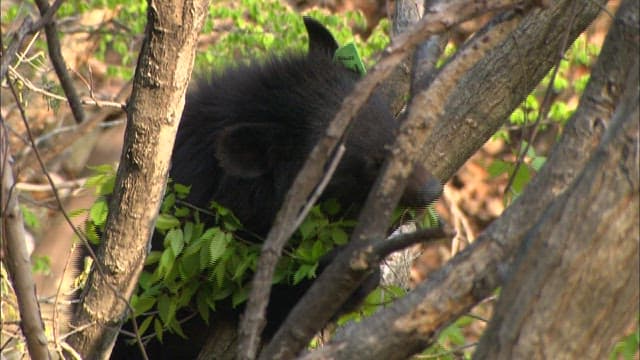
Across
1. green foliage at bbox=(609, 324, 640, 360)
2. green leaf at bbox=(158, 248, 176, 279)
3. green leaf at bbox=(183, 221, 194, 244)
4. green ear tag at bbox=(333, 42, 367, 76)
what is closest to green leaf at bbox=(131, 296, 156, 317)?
green leaf at bbox=(158, 248, 176, 279)

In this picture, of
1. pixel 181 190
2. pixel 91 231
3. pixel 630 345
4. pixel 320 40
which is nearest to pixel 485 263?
pixel 630 345

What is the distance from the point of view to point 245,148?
451 centimetres

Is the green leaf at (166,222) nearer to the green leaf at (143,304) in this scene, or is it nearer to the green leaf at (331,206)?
the green leaf at (143,304)

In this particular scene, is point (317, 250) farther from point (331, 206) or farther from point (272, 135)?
point (272, 135)

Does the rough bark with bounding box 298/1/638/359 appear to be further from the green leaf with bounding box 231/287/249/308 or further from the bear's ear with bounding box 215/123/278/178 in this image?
the bear's ear with bounding box 215/123/278/178

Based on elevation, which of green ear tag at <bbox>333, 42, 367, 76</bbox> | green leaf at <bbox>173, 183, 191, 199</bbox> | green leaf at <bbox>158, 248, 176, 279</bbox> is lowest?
green leaf at <bbox>158, 248, 176, 279</bbox>

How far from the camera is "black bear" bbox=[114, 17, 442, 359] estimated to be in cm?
448

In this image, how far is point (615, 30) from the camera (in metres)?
2.76

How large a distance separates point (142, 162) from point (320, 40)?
1634mm

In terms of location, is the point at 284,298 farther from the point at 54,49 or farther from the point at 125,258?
the point at 54,49

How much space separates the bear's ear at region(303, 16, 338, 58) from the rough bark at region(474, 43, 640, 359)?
2.33m

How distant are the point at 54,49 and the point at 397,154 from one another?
10.6 ft

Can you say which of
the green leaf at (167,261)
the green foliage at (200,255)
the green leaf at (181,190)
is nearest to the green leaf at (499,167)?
the green foliage at (200,255)

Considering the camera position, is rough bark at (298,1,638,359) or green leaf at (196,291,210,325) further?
green leaf at (196,291,210,325)
